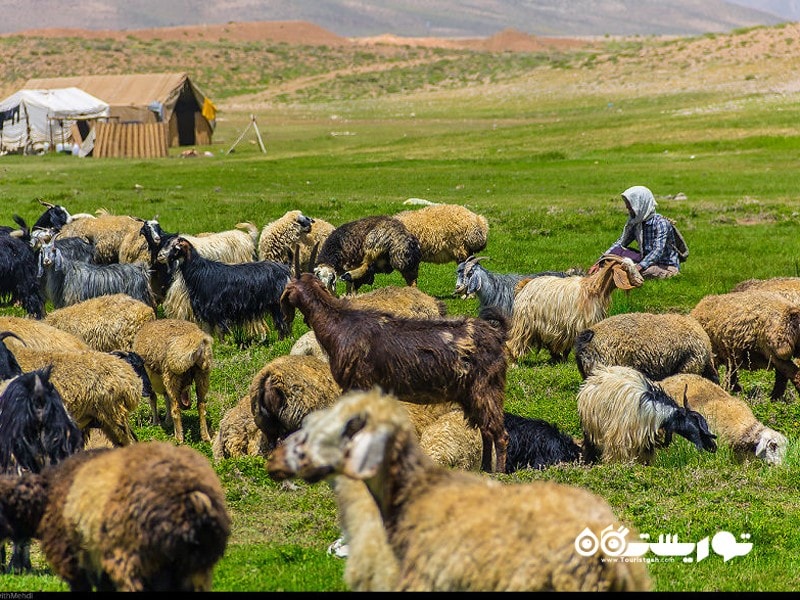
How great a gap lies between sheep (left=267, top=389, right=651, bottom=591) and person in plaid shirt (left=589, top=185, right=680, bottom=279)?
10.1 metres

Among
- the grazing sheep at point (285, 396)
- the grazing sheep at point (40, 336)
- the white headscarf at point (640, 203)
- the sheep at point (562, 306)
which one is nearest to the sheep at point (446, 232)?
the white headscarf at point (640, 203)

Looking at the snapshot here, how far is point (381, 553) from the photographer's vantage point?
4871 mm

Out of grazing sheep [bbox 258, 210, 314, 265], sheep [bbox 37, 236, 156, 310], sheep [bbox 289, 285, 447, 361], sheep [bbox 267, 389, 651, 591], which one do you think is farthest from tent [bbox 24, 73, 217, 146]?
sheep [bbox 267, 389, 651, 591]

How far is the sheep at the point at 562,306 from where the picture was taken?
13.0 metres

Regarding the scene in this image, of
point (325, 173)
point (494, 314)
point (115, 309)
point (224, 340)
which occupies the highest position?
point (494, 314)

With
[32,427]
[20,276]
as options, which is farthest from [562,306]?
[20,276]

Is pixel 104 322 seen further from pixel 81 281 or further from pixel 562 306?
pixel 562 306

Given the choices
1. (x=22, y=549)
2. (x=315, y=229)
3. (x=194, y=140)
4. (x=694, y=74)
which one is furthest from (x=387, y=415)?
(x=694, y=74)

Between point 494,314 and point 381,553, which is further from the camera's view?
point 494,314

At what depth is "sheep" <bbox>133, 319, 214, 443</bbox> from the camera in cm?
1115

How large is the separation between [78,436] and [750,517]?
4814 millimetres

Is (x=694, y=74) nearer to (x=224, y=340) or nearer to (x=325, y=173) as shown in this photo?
(x=325, y=173)

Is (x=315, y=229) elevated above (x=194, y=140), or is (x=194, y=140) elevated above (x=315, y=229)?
(x=315, y=229)

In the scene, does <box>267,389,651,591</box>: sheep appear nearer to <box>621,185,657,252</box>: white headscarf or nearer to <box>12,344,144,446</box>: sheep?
<box>12,344,144,446</box>: sheep
